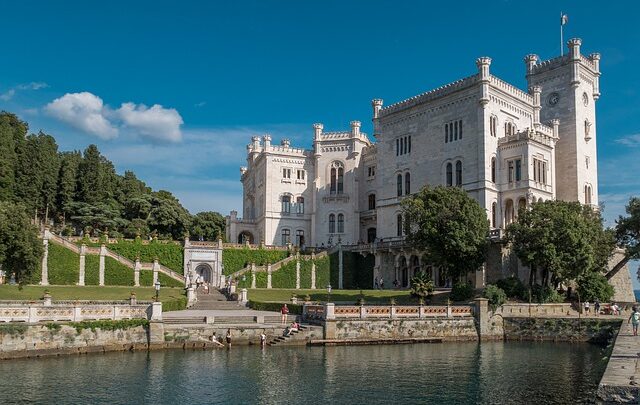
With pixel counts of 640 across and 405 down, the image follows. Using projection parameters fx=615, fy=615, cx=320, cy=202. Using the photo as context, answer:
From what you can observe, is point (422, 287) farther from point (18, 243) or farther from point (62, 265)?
point (62, 265)

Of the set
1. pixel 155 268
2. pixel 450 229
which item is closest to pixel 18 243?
pixel 155 268

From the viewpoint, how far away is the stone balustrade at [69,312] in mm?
29578

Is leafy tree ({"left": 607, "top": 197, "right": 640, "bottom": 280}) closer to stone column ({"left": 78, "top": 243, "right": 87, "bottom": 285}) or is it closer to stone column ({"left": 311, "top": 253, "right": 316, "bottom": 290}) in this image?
stone column ({"left": 311, "top": 253, "right": 316, "bottom": 290})

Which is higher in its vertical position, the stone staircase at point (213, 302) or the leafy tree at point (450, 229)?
the leafy tree at point (450, 229)

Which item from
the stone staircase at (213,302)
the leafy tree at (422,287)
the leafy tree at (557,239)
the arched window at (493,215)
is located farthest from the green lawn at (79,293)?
the arched window at (493,215)

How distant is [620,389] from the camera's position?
54.6ft

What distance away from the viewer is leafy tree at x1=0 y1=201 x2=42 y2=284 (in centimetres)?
3438

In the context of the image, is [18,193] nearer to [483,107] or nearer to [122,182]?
[122,182]

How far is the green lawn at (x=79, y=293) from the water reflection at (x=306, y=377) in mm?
13202

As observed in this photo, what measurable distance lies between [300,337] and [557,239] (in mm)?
19944

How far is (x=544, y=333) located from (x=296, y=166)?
4259 centimetres

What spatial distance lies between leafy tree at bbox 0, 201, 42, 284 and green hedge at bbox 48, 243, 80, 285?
1751 cm

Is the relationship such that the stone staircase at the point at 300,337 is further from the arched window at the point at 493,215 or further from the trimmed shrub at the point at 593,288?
the arched window at the point at 493,215

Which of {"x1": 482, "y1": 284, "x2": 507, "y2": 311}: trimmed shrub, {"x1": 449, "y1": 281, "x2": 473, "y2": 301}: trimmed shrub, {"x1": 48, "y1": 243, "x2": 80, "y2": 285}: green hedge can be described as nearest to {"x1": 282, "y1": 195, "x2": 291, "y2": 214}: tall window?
{"x1": 48, "y1": 243, "x2": 80, "y2": 285}: green hedge
